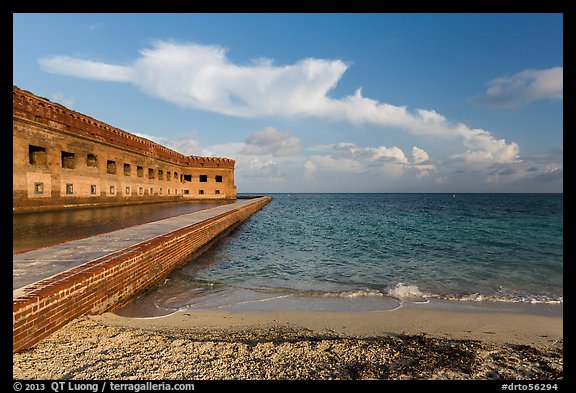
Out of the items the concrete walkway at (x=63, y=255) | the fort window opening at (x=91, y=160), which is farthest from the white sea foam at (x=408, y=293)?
the fort window opening at (x=91, y=160)

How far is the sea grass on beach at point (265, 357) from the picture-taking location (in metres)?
2.89

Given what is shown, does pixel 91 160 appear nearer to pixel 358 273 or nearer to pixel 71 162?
pixel 71 162

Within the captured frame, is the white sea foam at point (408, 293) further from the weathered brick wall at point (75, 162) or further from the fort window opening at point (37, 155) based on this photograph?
the fort window opening at point (37, 155)

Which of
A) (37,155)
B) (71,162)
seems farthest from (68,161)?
(37,155)

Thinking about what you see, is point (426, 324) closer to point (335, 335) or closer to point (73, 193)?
point (335, 335)

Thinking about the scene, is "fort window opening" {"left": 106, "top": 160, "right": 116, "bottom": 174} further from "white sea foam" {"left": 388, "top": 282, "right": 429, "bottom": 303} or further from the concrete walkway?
"white sea foam" {"left": 388, "top": 282, "right": 429, "bottom": 303}

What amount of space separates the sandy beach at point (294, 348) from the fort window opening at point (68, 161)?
1859 centimetres

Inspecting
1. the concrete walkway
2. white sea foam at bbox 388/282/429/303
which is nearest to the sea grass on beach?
the concrete walkway

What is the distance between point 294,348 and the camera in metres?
3.55

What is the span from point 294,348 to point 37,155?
19.9 m

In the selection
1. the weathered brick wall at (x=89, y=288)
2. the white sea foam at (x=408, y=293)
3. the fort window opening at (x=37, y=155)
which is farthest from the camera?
the fort window opening at (x=37, y=155)

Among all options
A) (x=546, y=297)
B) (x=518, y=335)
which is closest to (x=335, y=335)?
(x=518, y=335)

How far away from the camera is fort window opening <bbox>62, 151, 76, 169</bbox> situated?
18.3 meters
